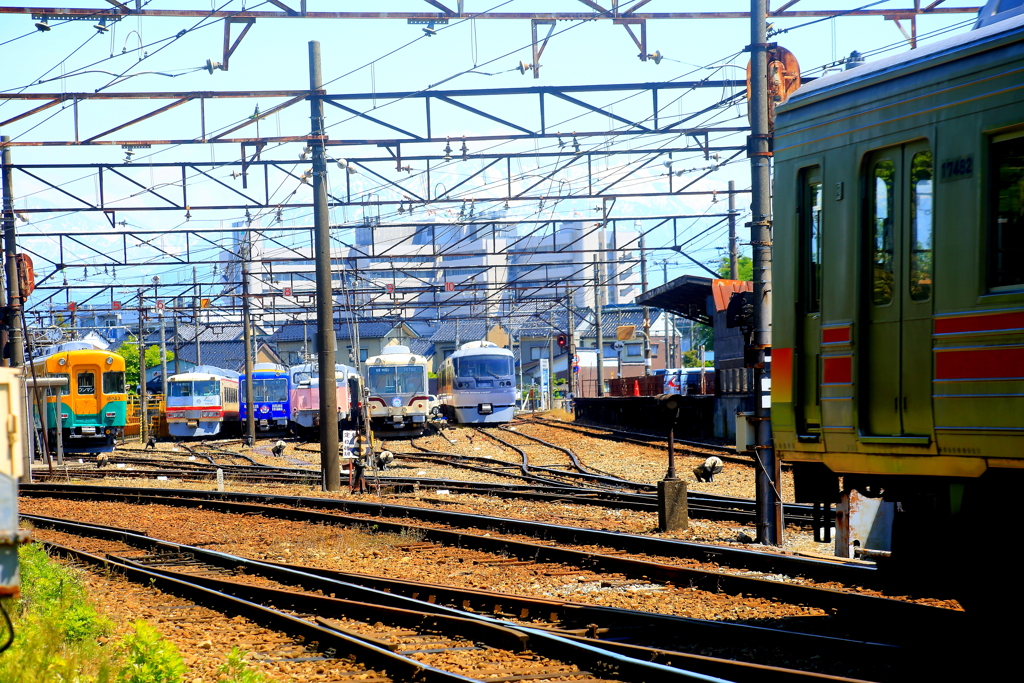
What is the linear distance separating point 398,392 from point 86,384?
10581mm

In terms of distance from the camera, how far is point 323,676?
688cm

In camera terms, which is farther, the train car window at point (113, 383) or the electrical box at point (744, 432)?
the train car window at point (113, 383)

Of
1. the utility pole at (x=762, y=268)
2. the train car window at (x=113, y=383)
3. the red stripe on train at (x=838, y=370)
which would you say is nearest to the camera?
the red stripe on train at (x=838, y=370)

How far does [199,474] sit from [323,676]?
64.5ft

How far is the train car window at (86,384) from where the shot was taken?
106 feet

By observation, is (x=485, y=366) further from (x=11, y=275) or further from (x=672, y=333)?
(x=672, y=333)

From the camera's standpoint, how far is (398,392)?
3775cm

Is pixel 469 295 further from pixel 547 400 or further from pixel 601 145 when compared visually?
pixel 601 145

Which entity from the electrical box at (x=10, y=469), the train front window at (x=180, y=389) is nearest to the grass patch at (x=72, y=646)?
the electrical box at (x=10, y=469)

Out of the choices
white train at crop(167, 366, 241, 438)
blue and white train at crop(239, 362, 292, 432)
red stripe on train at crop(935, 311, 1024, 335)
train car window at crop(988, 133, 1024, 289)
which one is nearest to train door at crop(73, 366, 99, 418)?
white train at crop(167, 366, 241, 438)

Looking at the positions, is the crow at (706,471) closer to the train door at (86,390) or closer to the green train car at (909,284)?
the green train car at (909,284)

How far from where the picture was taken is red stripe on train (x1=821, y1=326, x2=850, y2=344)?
6230mm

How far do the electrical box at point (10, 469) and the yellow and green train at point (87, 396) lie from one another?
98.3ft

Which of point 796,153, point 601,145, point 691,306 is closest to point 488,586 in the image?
point 796,153
